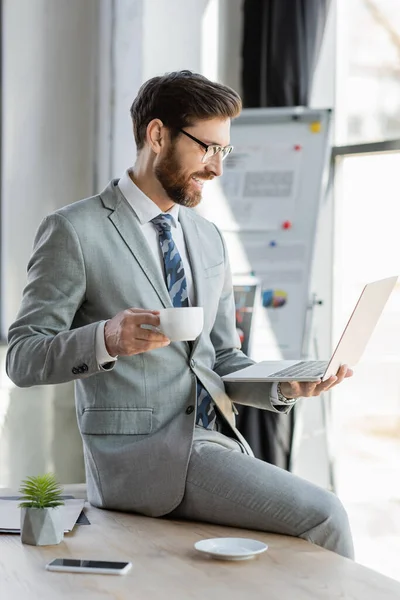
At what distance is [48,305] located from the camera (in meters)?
2.03

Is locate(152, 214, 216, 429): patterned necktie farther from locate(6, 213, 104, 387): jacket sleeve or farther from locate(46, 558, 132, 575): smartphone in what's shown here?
locate(46, 558, 132, 575): smartphone

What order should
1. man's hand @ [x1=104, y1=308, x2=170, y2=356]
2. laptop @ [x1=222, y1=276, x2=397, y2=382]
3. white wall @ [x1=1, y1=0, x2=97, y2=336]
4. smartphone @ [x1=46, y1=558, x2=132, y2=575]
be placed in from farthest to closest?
white wall @ [x1=1, y1=0, x2=97, y2=336] → laptop @ [x1=222, y1=276, x2=397, y2=382] → man's hand @ [x1=104, y1=308, x2=170, y2=356] → smartphone @ [x1=46, y1=558, x2=132, y2=575]

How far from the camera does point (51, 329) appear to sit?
79.8 inches

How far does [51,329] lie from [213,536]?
574 mm

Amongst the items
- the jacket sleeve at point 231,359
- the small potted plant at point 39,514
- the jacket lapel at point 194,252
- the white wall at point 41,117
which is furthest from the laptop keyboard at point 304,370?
the white wall at point 41,117

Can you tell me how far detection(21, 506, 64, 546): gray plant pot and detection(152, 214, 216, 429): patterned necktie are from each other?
497 millimetres

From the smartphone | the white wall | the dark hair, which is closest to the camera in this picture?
the smartphone

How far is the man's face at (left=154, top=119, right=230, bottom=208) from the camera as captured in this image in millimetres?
2180

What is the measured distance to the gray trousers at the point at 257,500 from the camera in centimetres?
196

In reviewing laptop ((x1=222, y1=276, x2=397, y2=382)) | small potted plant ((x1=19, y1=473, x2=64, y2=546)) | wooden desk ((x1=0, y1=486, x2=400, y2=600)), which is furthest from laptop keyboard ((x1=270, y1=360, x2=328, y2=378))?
small potted plant ((x1=19, y1=473, x2=64, y2=546))

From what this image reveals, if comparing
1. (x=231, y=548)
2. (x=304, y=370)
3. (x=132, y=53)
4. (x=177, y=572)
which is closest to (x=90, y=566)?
(x=177, y=572)

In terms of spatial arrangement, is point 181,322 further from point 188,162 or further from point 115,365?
point 188,162

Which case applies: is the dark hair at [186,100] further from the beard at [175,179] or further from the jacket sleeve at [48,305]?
the jacket sleeve at [48,305]

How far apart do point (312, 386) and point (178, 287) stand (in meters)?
0.39
